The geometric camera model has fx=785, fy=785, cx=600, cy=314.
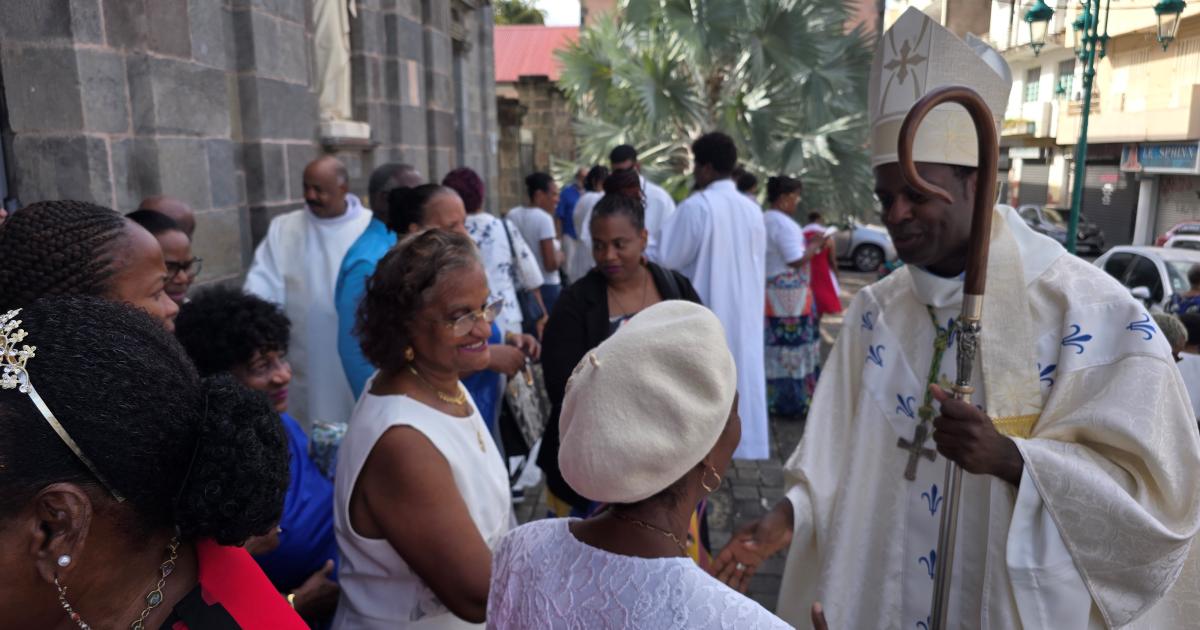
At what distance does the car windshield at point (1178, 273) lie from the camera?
21.9 feet

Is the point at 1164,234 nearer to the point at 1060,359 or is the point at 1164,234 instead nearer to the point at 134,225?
the point at 1060,359

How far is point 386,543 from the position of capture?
1816 millimetres

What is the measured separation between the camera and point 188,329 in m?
2.33

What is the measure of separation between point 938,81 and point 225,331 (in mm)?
2072

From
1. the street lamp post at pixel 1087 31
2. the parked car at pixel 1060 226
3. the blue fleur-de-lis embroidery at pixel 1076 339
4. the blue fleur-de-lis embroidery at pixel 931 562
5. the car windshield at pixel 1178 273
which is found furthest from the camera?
the parked car at pixel 1060 226

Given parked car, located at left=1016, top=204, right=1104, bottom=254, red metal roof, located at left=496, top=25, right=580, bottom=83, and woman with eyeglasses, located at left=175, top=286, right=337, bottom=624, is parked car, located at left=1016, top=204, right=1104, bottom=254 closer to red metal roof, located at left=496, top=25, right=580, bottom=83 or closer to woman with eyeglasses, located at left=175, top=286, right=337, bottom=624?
woman with eyeglasses, located at left=175, top=286, right=337, bottom=624

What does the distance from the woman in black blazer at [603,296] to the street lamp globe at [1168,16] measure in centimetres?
454

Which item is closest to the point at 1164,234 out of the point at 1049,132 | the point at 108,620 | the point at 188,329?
the point at 1049,132

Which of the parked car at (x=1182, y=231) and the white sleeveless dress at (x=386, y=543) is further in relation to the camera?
the parked car at (x=1182, y=231)

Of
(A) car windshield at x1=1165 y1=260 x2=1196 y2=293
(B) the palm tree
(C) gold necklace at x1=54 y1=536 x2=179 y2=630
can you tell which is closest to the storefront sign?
(B) the palm tree

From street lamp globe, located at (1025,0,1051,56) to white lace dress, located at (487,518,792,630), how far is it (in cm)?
513

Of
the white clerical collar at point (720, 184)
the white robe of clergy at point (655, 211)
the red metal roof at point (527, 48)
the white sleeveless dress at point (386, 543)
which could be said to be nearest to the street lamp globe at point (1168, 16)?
the white clerical collar at point (720, 184)

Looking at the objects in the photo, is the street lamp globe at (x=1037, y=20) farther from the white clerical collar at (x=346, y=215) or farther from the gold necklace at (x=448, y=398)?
the gold necklace at (x=448, y=398)

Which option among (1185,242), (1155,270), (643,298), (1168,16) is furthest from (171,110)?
(1185,242)
